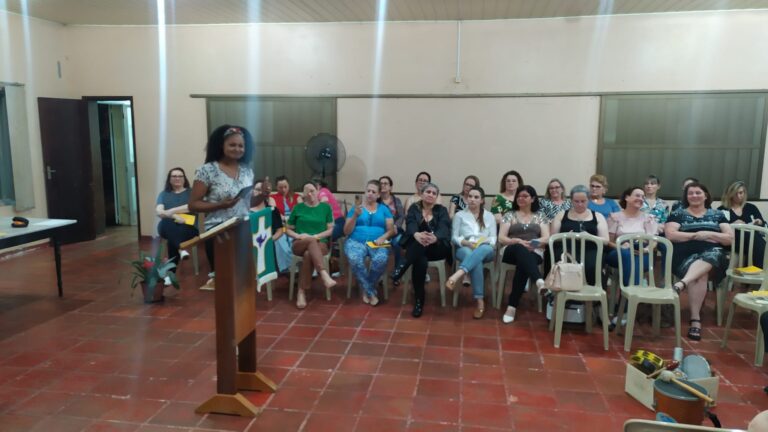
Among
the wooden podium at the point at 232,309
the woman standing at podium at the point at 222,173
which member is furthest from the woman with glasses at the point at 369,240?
the wooden podium at the point at 232,309

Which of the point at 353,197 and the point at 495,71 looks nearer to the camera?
the point at 495,71

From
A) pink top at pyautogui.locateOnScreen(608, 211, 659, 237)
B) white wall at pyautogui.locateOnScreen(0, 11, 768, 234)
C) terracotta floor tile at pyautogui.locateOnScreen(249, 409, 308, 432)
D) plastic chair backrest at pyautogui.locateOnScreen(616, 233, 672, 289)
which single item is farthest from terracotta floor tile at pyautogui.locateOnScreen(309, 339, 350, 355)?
white wall at pyautogui.locateOnScreen(0, 11, 768, 234)

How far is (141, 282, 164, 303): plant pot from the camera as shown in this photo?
166 inches

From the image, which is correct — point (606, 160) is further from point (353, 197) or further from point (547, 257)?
point (353, 197)

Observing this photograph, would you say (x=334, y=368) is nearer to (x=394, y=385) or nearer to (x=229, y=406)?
(x=394, y=385)

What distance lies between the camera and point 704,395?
7.25 ft

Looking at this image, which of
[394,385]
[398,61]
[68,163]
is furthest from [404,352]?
[68,163]

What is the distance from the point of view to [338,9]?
545 cm

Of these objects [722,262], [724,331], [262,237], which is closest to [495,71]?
[722,262]

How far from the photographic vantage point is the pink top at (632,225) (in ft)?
13.4

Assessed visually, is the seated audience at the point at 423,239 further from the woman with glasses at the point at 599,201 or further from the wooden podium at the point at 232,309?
the wooden podium at the point at 232,309

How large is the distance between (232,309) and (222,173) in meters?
0.87

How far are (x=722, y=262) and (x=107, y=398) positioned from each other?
161 inches

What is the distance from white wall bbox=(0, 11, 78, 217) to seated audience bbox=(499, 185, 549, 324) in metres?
5.57
